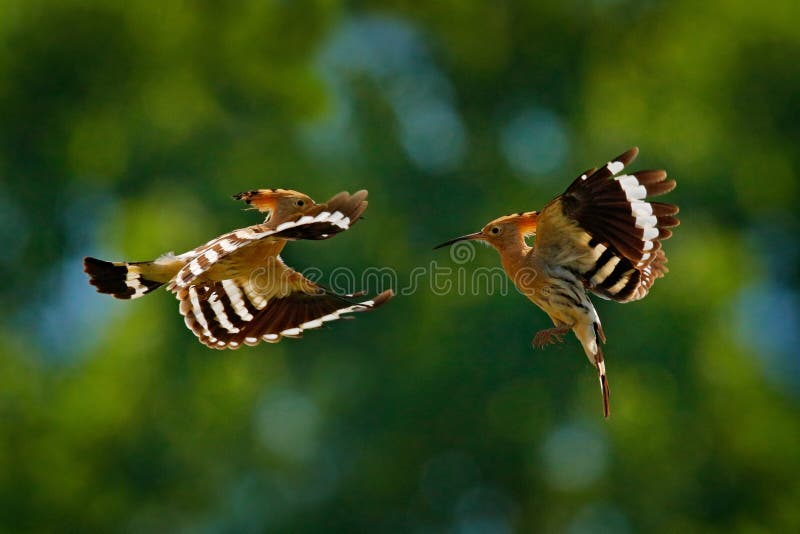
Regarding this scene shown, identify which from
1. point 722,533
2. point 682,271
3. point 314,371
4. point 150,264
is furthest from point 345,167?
point 150,264

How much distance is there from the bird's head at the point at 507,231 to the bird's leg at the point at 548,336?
348 millimetres

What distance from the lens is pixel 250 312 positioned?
378 centimetres

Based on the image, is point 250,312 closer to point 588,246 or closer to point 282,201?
point 282,201

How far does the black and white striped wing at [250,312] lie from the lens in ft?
12.0

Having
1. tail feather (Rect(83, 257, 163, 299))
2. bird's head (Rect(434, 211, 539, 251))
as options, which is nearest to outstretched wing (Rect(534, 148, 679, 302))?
bird's head (Rect(434, 211, 539, 251))

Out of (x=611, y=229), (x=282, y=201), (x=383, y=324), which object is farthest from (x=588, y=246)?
(x=383, y=324)

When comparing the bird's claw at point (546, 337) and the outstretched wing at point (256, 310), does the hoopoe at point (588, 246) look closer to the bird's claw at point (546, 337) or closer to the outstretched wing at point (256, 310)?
the bird's claw at point (546, 337)

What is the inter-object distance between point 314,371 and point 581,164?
244cm

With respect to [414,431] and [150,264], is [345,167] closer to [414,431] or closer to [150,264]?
[414,431]

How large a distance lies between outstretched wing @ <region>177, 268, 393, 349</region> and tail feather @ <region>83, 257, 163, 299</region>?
29cm

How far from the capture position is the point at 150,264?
11.2 ft

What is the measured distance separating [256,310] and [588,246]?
46.5 inches

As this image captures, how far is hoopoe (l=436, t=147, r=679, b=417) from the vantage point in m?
3.10

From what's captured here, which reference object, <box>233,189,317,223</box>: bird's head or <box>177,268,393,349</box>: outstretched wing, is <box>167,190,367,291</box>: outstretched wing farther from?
<box>177,268,393,349</box>: outstretched wing
